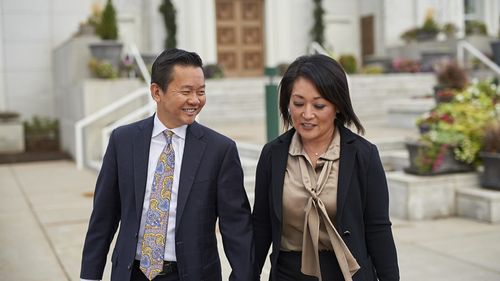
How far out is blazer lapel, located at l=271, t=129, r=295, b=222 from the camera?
286cm

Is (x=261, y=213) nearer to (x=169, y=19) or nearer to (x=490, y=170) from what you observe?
(x=490, y=170)

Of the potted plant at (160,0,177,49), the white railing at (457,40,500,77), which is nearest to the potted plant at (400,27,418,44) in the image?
the white railing at (457,40,500,77)

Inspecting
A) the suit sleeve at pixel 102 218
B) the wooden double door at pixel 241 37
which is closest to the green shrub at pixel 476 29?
the wooden double door at pixel 241 37

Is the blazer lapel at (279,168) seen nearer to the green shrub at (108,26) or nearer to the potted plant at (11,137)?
the green shrub at (108,26)

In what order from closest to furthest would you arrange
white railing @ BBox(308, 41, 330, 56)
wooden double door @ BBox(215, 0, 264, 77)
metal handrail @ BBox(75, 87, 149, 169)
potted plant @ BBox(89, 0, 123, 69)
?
metal handrail @ BBox(75, 87, 149, 169) < potted plant @ BBox(89, 0, 123, 69) < white railing @ BBox(308, 41, 330, 56) < wooden double door @ BBox(215, 0, 264, 77)

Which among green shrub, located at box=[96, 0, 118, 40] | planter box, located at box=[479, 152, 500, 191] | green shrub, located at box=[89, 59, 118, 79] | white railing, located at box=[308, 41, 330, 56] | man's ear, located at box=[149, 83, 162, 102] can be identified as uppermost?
green shrub, located at box=[96, 0, 118, 40]

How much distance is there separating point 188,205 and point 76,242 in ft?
14.3

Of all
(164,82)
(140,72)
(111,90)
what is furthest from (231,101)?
(164,82)

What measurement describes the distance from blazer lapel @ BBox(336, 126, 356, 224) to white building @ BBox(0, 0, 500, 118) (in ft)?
50.0

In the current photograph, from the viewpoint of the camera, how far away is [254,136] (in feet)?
40.8

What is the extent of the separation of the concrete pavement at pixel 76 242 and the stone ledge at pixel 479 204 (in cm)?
11

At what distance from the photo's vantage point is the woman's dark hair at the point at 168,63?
2863 millimetres

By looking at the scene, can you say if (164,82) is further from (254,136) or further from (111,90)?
(111,90)

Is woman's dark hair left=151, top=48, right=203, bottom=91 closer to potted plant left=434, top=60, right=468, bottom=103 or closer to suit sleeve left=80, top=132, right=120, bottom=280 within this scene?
suit sleeve left=80, top=132, right=120, bottom=280
